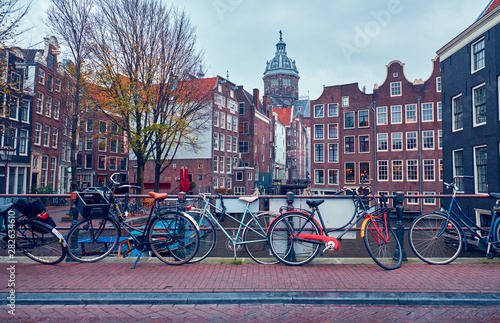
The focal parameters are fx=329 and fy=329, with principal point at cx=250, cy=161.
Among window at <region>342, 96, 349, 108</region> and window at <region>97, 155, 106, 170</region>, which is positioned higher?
window at <region>342, 96, 349, 108</region>

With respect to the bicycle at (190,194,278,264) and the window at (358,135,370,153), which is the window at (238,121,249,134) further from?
the bicycle at (190,194,278,264)

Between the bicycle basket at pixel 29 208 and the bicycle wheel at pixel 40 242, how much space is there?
13 centimetres

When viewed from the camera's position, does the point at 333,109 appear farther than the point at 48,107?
Yes

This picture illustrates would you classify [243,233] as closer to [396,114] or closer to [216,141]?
[396,114]

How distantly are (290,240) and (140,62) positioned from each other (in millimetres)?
15597

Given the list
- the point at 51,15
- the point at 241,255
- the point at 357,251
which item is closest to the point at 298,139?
the point at 357,251

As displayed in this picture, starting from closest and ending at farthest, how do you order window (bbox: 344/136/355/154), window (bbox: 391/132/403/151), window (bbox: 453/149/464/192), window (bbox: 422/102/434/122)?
window (bbox: 453/149/464/192), window (bbox: 422/102/434/122), window (bbox: 391/132/403/151), window (bbox: 344/136/355/154)

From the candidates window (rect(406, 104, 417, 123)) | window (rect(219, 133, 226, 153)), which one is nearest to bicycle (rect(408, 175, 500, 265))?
window (rect(406, 104, 417, 123))

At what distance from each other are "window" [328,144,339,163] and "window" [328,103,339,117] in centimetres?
355

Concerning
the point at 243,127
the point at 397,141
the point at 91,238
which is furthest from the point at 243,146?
the point at 91,238

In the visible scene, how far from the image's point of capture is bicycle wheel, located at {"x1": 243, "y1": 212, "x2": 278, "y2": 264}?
5.34 metres

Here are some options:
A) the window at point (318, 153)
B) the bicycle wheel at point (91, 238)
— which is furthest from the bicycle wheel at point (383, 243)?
the window at point (318, 153)

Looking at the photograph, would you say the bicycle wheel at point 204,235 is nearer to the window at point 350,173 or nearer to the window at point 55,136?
the window at point 55,136

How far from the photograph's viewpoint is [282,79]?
9588 centimetres
